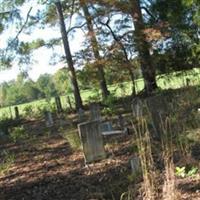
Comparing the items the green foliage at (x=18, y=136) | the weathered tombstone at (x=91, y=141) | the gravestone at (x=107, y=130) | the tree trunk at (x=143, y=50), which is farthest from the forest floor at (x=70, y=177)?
the tree trunk at (x=143, y=50)

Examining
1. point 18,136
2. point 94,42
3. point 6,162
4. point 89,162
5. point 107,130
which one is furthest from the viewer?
point 94,42

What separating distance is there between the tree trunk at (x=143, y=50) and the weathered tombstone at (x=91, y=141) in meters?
14.2

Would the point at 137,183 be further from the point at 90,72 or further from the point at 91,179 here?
the point at 90,72

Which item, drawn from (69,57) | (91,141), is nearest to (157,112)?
(91,141)

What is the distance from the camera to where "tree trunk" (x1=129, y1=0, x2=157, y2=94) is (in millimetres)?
23203

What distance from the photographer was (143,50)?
2366 cm

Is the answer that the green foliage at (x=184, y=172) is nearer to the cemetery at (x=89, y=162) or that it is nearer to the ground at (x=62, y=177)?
the cemetery at (x=89, y=162)

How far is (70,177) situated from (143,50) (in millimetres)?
16071

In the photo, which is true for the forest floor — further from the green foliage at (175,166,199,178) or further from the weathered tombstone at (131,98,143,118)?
the weathered tombstone at (131,98,143,118)

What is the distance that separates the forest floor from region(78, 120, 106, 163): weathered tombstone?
0.16 metres

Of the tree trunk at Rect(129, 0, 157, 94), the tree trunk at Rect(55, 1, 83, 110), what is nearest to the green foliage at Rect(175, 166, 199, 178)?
the tree trunk at Rect(129, 0, 157, 94)

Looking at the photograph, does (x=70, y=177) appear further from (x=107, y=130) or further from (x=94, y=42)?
(x=94, y=42)

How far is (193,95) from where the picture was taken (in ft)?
51.3

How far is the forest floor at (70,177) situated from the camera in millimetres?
6898
